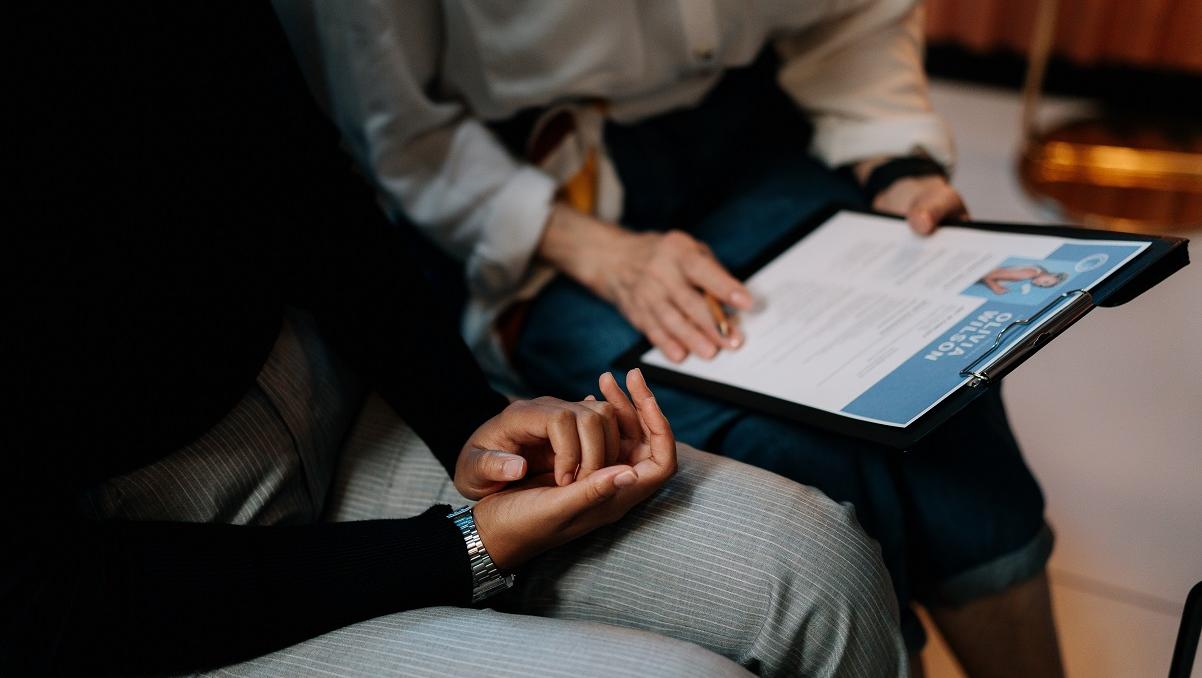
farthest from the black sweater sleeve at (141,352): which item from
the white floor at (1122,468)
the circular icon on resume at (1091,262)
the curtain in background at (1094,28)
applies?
the curtain in background at (1094,28)

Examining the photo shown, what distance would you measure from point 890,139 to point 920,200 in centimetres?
17

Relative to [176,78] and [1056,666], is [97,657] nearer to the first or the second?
[176,78]

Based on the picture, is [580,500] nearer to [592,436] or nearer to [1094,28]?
[592,436]

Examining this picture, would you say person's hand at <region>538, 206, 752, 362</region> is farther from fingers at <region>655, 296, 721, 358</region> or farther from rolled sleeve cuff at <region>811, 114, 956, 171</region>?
rolled sleeve cuff at <region>811, 114, 956, 171</region>

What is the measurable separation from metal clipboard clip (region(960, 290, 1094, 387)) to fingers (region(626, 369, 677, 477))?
0.22 metres

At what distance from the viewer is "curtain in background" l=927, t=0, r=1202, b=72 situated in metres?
2.10

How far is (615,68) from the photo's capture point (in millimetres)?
1080

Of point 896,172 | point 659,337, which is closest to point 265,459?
point 659,337

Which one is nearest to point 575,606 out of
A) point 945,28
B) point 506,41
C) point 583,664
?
point 583,664

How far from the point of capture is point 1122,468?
1.34 meters

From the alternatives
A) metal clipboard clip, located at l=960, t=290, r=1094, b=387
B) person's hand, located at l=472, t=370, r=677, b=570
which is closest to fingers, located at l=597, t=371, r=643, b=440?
person's hand, located at l=472, t=370, r=677, b=570

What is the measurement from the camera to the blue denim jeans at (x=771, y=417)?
0.93 metres

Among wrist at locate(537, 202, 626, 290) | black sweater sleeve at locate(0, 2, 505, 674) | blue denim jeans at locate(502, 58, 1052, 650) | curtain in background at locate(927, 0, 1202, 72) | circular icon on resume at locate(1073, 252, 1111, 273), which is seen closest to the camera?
black sweater sleeve at locate(0, 2, 505, 674)

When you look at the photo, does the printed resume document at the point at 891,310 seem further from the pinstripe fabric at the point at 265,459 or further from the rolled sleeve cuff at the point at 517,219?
the pinstripe fabric at the point at 265,459
